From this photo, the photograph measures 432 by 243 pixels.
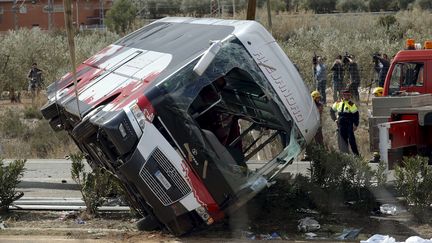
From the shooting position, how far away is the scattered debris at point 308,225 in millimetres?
9508

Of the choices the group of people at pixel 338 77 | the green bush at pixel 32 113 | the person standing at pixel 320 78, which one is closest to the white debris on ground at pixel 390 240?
the group of people at pixel 338 77

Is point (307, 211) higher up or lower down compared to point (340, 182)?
lower down

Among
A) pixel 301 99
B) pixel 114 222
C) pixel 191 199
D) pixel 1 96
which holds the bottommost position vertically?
pixel 1 96

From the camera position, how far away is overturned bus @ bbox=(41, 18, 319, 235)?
8.57 meters

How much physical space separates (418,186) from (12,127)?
16.1 metres

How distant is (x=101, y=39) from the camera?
4044 cm

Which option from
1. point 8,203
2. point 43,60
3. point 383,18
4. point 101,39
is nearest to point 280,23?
point 383,18

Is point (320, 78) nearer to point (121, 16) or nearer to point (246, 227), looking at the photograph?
point (246, 227)

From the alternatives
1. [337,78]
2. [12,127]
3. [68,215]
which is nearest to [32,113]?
[12,127]

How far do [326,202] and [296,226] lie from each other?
0.62m

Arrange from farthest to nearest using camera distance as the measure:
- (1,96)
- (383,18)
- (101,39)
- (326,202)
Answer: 1. (383,18)
2. (101,39)
3. (1,96)
4. (326,202)

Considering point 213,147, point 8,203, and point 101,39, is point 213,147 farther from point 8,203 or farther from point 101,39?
point 101,39

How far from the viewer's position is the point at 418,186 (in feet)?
31.1

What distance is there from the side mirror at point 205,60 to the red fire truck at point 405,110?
485cm
